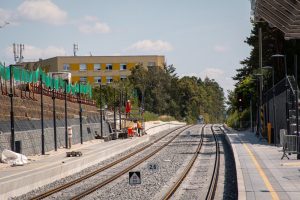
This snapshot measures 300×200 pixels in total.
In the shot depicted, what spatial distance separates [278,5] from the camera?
16.0 m

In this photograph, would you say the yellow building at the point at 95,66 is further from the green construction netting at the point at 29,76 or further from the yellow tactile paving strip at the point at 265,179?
the yellow tactile paving strip at the point at 265,179

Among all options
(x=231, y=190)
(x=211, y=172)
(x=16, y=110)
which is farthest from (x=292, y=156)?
(x=16, y=110)

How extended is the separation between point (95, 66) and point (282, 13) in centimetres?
11272

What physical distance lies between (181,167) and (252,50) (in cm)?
3946

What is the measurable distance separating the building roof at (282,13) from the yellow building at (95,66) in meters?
109

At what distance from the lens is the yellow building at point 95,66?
415ft

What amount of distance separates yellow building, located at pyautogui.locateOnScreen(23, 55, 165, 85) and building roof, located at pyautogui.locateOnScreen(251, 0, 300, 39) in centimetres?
10929

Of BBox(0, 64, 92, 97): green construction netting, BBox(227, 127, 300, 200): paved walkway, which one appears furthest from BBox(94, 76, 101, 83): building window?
BBox(227, 127, 300, 200): paved walkway

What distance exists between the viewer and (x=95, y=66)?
128m

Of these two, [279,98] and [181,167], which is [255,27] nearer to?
[279,98]

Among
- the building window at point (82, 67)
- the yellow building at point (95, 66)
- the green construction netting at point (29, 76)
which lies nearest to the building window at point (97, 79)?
the yellow building at point (95, 66)

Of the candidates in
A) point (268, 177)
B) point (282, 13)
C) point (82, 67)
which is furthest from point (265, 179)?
point (82, 67)

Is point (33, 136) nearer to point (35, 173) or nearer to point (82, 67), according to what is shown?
point (35, 173)

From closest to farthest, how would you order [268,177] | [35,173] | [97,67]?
[268,177] → [35,173] → [97,67]
